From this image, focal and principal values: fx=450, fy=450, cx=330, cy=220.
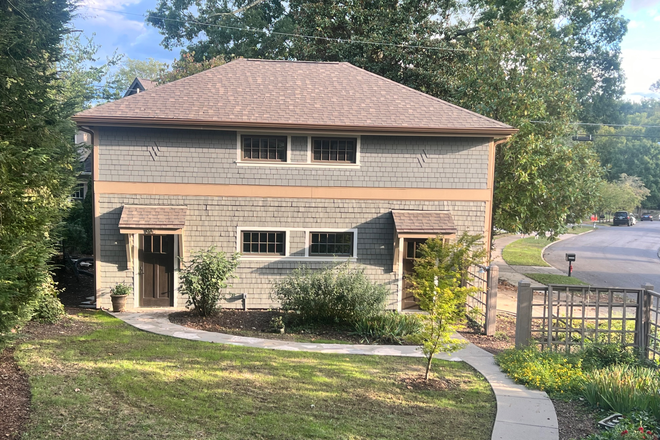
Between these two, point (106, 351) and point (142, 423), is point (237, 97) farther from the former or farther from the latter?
point (142, 423)

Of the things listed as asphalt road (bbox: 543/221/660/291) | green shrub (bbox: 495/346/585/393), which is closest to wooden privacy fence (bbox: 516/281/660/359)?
green shrub (bbox: 495/346/585/393)

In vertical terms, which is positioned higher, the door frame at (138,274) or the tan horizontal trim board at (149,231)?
the tan horizontal trim board at (149,231)

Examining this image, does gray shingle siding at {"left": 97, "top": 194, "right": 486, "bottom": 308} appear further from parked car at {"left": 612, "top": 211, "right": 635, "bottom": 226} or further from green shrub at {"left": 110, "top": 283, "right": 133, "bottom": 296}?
parked car at {"left": 612, "top": 211, "right": 635, "bottom": 226}

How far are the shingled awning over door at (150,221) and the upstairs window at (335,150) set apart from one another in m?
3.64

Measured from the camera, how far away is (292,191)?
11539 mm

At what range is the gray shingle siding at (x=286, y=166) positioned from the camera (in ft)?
36.6

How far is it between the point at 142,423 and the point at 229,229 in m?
7.02

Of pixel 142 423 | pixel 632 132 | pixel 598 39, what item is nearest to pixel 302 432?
pixel 142 423

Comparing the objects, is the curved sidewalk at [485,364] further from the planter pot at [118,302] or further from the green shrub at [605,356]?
the green shrub at [605,356]

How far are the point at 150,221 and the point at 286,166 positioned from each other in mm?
3548

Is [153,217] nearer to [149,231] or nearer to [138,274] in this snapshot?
[149,231]

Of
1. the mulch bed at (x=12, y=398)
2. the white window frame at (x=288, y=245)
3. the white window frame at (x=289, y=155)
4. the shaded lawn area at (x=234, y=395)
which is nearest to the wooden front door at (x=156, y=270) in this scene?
the white window frame at (x=288, y=245)

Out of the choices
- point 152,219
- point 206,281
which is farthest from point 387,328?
point 152,219

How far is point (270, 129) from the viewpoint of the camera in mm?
11086
